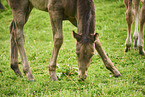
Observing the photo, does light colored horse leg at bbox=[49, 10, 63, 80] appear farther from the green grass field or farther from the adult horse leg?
the adult horse leg

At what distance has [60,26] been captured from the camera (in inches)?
184

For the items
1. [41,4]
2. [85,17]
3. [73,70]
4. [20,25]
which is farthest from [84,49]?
[20,25]

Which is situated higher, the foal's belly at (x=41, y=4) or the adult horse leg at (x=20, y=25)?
the foal's belly at (x=41, y=4)

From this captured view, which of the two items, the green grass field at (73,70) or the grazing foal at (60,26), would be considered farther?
the green grass field at (73,70)

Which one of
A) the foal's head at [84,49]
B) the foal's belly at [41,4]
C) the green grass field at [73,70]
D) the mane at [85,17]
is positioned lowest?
the green grass field at [73,70]

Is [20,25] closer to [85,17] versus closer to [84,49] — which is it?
[85,17]

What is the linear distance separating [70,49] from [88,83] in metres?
3.46

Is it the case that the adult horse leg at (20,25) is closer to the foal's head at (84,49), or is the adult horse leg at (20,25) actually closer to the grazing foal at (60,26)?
the grazing foal at (60,26)

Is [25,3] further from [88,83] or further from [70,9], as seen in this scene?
[88,83]

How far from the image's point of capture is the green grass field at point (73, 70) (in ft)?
13.8

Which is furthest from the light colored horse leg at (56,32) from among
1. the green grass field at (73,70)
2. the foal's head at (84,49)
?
the foal's head at (84,49)

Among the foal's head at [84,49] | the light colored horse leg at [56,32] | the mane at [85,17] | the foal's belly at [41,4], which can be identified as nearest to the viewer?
the foal's head at [84,49]

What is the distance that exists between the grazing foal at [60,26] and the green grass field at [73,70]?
1.17 ft

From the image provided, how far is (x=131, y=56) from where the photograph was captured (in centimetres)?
661
